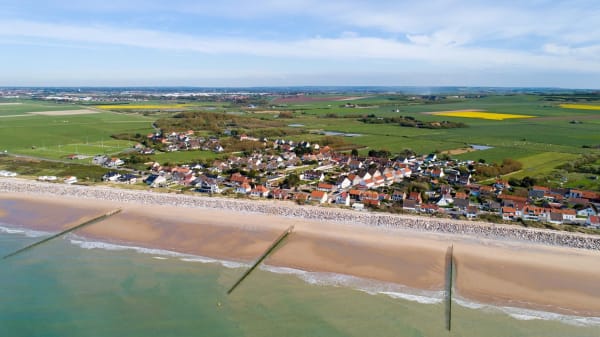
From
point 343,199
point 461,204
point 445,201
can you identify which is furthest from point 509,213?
point 343,199

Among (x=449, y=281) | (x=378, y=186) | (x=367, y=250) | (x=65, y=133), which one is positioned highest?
(x=65, y=133)

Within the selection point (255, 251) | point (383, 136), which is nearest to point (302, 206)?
point (255, 251)

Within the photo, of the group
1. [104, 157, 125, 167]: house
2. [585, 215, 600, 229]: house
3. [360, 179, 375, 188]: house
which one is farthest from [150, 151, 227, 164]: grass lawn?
[585, 215, 600, 229]: house

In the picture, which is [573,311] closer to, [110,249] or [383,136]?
[110,249]

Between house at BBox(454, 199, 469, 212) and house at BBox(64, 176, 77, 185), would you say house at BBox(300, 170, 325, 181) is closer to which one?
house at BBox(454, 199, 469, 212)

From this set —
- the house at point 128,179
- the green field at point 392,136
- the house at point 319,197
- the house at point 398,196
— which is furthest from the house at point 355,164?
the house at point 128,179

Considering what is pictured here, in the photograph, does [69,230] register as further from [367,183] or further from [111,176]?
[367,183]
